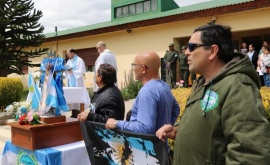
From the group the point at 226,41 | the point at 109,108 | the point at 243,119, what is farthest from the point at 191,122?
the point at 109,108

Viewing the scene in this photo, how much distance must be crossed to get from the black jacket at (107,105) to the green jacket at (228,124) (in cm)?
134

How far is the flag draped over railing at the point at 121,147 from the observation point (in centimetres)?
235

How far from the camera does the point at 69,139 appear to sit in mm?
3350

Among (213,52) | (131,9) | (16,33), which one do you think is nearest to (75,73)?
(213,52)

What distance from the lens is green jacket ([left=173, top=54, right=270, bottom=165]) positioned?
1378 millimetres

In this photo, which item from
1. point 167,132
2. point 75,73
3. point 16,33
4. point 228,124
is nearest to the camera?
point 228,124

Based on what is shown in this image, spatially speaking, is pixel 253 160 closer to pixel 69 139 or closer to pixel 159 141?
pixel 159 141

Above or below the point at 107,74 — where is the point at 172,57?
above

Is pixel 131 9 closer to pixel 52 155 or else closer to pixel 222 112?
pixel 52 155

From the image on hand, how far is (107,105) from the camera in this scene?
3047mm

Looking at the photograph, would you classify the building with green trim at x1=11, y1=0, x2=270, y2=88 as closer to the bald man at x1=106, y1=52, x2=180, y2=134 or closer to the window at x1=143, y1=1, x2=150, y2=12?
the window at x1=143, y1=1, x2=150, y2=12

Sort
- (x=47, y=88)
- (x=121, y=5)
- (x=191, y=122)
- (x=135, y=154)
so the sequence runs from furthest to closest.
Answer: (x=121, y=5)
(x=47, y=88)
(x=135, y=154)
(x=191, y=122)

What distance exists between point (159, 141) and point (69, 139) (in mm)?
1393

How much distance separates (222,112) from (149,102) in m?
0.88
